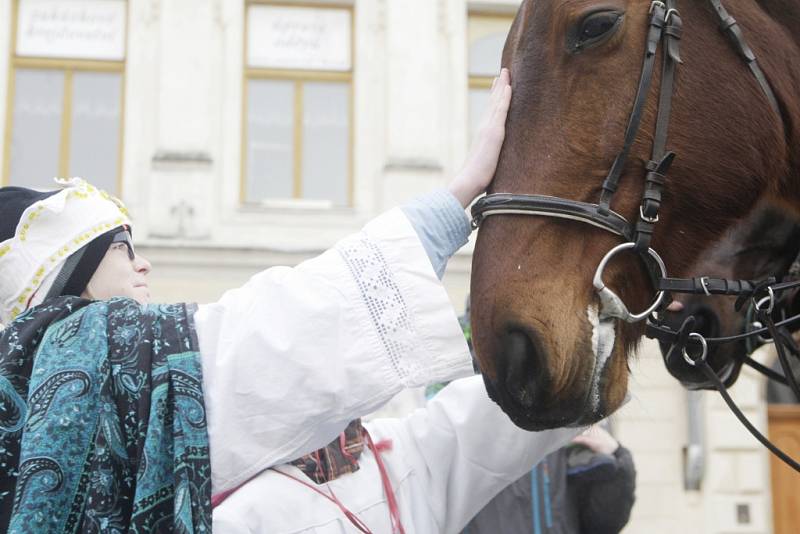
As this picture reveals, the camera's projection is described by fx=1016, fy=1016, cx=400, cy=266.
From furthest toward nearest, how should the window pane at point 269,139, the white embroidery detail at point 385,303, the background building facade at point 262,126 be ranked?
the window pane at point 269,139, the background building facade at point 262,126, the white embroidery detail at point 385,303

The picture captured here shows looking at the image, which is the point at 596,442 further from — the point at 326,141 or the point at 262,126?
the point at 262,126

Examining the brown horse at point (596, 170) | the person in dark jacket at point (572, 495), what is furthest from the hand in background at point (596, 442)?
the brown horse at point (596, 170)

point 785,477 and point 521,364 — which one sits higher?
point 521,364

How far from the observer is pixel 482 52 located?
10.5 meters

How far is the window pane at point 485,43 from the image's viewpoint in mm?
10484

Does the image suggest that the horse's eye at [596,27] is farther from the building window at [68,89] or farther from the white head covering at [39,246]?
the building window at [68,89]

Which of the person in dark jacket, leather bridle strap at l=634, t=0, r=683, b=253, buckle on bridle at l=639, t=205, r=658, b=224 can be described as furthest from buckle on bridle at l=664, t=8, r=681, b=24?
the person in dark jacket

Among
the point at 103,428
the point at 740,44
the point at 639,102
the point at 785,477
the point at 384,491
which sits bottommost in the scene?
the point at 785,477

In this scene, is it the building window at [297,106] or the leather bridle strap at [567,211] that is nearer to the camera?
the leather bridle strap at [567,211]

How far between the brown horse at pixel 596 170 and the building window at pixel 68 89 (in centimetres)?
865

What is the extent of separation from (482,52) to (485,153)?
29.2ft

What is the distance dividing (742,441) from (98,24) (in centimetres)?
744

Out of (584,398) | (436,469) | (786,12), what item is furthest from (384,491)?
(786,12)

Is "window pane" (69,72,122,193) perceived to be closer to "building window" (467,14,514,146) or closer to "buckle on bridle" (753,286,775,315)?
"building window" (467,14,514,146)
